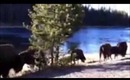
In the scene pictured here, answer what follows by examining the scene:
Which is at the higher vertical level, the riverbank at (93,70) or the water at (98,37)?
the water at (98,37)

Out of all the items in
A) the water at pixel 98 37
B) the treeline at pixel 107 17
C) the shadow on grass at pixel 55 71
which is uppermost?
the treeline at pixel 107 17

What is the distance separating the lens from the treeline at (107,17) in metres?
4.28

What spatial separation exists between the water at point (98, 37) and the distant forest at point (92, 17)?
0.38ft

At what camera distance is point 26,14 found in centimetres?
467

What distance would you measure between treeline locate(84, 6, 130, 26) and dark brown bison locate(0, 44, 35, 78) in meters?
1.11

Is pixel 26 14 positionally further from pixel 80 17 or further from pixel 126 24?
pixel 126 24

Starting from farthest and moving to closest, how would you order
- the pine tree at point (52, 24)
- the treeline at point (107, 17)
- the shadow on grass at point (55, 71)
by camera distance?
the pine tree at point (52, 24) → the shadow on grass at point (55, 71) → the treeline at point (107, 17)

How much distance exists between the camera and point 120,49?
14.8ft

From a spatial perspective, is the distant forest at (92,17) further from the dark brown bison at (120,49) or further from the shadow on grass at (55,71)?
the shadow on grass at (55,71)

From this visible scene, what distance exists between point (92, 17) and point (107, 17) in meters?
0.21

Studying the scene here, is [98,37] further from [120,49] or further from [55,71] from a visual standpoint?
[55,71]

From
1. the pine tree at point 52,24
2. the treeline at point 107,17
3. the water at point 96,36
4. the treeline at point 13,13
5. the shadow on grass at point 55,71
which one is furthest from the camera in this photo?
the pine tree at point 52,24

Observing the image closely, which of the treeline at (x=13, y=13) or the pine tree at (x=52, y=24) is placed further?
the pine tree at (x=52, y=24)

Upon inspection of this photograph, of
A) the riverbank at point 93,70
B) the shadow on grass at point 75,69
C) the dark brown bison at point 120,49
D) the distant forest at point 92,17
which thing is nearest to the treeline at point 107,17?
the distant forest at point 92,17
